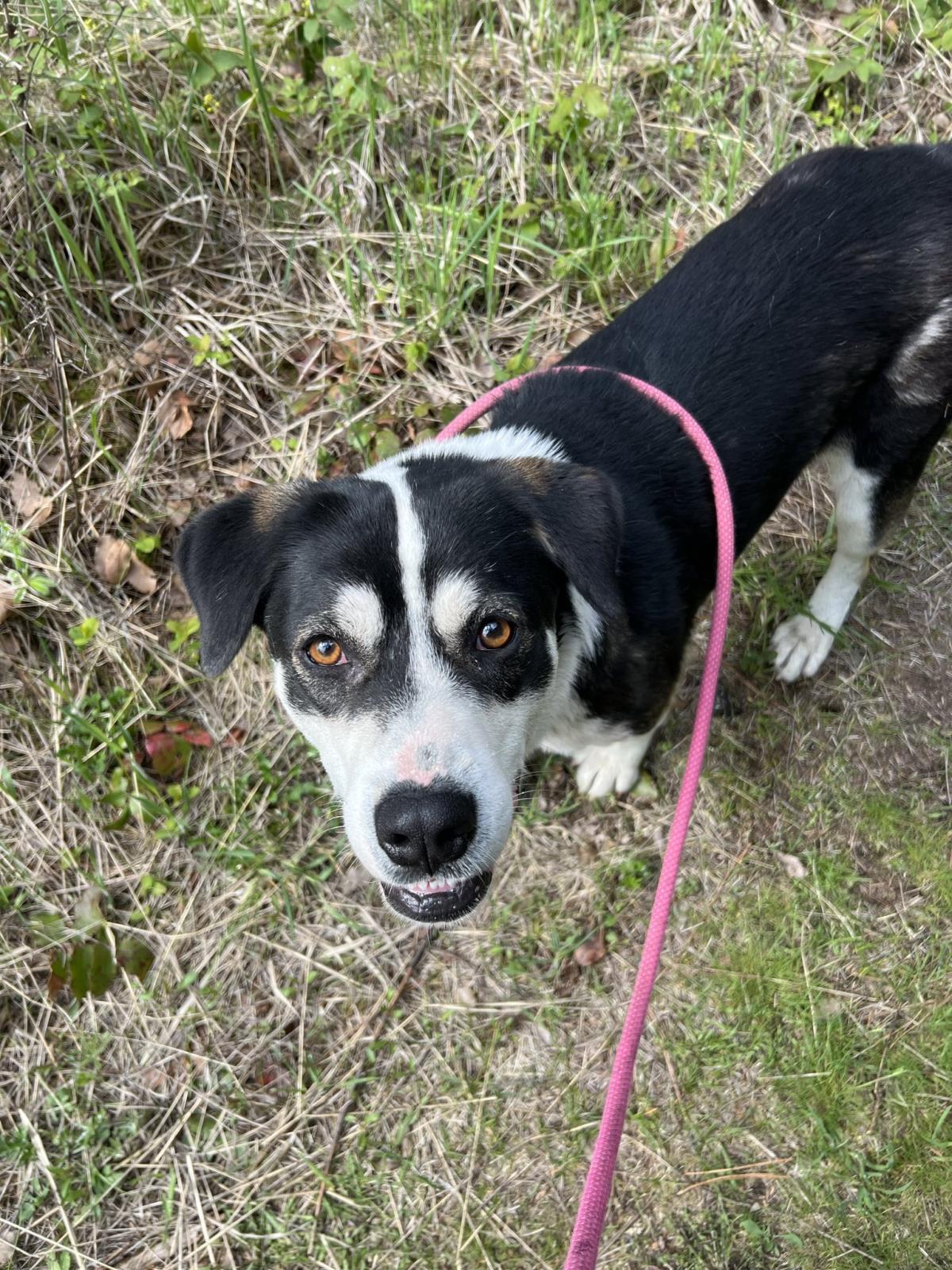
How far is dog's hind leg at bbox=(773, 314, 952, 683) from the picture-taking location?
3238 millimetres

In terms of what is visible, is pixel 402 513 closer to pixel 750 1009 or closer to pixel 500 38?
pixel 750 1009

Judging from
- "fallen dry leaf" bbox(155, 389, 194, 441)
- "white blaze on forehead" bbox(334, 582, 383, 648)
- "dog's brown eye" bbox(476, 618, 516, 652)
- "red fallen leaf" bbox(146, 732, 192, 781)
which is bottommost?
"red fallen leaf" bbox(146, 732, 192, 781)

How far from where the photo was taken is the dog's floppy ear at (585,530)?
95.2 inches

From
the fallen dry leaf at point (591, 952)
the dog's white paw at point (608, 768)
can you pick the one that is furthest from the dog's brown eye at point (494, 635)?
the fallen dry leaf at point (591, 952)

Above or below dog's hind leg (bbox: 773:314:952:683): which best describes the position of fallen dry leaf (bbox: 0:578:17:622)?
below

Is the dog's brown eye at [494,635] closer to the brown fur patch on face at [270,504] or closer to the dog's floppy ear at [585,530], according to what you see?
the dog's floppy ear at [585,530]

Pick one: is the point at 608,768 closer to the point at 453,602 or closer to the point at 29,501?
the point at 453,602

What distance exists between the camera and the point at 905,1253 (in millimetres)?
3023

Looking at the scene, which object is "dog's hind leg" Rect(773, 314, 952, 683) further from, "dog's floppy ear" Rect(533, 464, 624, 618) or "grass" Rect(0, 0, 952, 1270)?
"dog's floppy ear" Rect(533, 464, 624, 618)

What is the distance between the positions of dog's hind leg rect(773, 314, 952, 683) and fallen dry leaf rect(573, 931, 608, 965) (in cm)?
134

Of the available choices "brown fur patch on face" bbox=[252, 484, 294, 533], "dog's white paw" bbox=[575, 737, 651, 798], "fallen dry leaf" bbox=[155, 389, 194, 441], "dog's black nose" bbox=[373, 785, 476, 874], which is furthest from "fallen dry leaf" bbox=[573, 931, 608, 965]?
"fallen dry leaf" bbox=[155, 389, 194, 441]

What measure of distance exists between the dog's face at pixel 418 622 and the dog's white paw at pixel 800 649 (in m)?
1.63

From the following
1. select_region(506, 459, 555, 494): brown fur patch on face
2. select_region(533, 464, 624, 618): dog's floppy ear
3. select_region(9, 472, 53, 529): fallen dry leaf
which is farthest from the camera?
select_region(9, 472, 53, 529): fallen dry leaf

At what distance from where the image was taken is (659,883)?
8.71 feet
